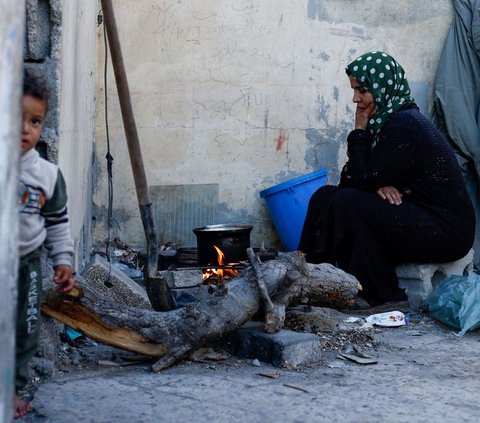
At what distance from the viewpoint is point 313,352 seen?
4395 millimetres

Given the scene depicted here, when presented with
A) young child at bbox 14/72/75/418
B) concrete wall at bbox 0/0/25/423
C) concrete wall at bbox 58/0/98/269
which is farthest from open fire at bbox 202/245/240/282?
concrete wall at bbox 0/0/25/423

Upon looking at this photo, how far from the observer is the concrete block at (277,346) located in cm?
427

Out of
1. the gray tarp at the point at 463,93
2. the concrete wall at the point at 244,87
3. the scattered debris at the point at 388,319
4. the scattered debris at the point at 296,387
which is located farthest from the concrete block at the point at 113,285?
the gray tarp at the point at 463,93

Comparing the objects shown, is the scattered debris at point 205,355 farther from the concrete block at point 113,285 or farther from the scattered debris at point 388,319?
the scattered debris at point 388,319

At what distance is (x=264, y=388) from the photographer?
3.90 meters

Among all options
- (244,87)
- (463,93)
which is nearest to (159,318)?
(244,87)

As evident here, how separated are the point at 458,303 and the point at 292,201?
2271 millimetres

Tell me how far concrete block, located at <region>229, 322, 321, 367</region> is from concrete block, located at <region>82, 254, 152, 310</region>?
0.95m

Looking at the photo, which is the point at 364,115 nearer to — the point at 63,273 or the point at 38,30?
the point at 38,30

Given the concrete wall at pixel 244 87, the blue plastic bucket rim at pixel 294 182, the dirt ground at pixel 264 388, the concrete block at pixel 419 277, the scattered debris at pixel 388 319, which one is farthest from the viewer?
the concrete wall at pixel 244 87

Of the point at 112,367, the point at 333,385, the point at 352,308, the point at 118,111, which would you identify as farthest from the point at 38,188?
the point at 118,111

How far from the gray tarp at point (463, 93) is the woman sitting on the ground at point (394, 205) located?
205cm

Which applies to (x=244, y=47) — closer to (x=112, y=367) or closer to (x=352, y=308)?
(x=352, y=308)

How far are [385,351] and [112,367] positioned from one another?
1523 mm
